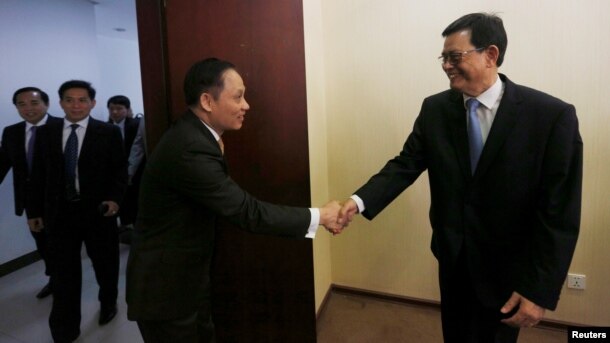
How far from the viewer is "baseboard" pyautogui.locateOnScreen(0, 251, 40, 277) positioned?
305 cm

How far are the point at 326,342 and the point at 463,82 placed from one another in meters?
1.60

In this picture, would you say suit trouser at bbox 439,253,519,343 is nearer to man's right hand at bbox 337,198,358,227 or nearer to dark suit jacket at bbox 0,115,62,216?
man's right hand at bbox 337,198,358,227

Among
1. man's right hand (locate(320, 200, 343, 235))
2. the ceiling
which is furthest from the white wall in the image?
man's right hand (locate(320, 200, 343, 235))

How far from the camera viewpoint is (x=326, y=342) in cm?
207

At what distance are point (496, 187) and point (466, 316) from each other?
0.53m

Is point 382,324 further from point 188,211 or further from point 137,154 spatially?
point 137,154

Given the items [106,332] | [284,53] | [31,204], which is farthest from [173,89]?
[106,332]

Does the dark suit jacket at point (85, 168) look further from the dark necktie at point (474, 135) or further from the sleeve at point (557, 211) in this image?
the sleeve at point (557, 211)

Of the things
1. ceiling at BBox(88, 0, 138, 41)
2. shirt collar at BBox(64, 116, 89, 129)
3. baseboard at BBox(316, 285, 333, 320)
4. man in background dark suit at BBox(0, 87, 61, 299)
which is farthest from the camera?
ceiling at BBox(88, 0, 138, 41)

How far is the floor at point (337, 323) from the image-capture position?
→ 2.09 metres

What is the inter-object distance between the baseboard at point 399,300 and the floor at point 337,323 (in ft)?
0.08

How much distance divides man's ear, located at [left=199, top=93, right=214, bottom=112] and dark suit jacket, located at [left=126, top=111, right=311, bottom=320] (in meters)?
0.06

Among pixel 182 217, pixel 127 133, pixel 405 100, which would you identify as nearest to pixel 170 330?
pixel 182 217

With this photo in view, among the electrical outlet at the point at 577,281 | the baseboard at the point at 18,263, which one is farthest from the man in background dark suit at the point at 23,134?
the electrical outlet at the point at 577,281
